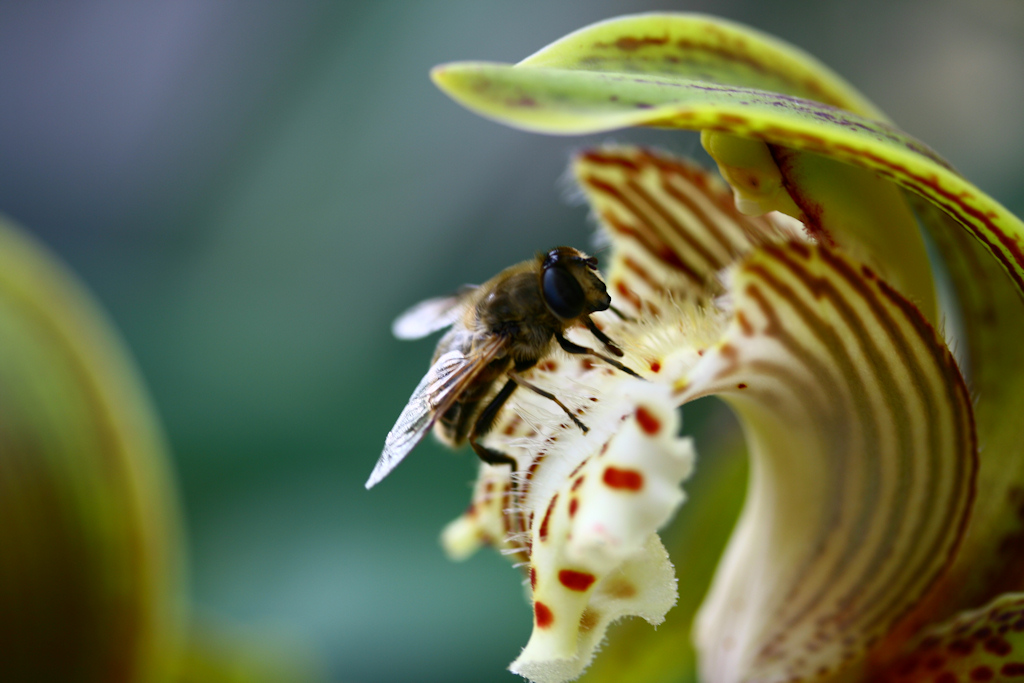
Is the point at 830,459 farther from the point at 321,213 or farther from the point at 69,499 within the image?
the point at 321,213

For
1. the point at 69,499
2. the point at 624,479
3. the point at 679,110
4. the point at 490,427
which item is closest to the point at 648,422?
the point at 624,479

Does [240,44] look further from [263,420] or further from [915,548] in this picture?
[915,548]

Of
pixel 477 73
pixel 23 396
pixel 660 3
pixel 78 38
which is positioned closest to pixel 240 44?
pixel 78 38

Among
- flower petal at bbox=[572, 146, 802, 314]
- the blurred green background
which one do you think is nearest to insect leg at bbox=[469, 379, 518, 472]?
flower petal at bbox=[572, 146, 802, 314]

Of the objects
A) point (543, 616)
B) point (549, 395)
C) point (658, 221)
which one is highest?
point (658, 221)

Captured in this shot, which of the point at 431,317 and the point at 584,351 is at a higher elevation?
the point at 431,317

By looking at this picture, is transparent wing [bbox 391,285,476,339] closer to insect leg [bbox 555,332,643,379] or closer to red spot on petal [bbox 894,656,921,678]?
insect leg [bbox 555,332,643,379]
